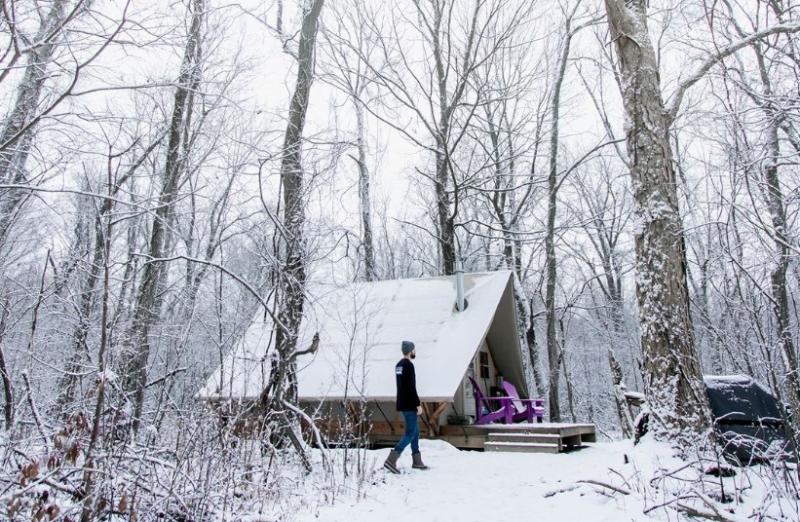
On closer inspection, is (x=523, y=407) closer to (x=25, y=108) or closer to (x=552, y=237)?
(x=552, y=237)

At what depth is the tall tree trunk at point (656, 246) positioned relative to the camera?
5.25 meters

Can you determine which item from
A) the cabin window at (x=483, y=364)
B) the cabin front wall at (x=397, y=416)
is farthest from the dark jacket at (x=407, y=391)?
the cabin window at (x=483, y=364)

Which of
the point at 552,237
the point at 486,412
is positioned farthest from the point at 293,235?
the point at 552,237

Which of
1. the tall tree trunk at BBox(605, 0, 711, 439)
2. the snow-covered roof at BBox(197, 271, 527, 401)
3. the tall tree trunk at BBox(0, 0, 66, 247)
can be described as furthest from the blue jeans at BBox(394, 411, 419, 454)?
the tall tree trunk at BBox(0, 0, 66, 247)

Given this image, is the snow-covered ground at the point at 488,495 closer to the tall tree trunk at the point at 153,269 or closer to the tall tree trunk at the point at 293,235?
the tall tree trunk at the point at 293,235

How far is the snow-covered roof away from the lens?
9727 mm

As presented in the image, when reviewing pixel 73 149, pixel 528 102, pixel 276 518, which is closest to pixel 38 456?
pixel 276 518

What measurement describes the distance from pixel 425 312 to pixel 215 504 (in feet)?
26.4

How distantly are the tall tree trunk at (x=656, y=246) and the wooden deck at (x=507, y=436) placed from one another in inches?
162

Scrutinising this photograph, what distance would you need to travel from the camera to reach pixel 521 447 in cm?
938

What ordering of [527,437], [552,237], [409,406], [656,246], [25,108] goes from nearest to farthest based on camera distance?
1. [25,108]
2. [656,246]
3. [409,406]
4. [527,437]
5. [552,237]

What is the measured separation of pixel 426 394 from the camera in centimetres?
926

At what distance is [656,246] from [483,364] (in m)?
7.46

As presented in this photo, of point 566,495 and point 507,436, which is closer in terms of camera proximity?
point 566,495
